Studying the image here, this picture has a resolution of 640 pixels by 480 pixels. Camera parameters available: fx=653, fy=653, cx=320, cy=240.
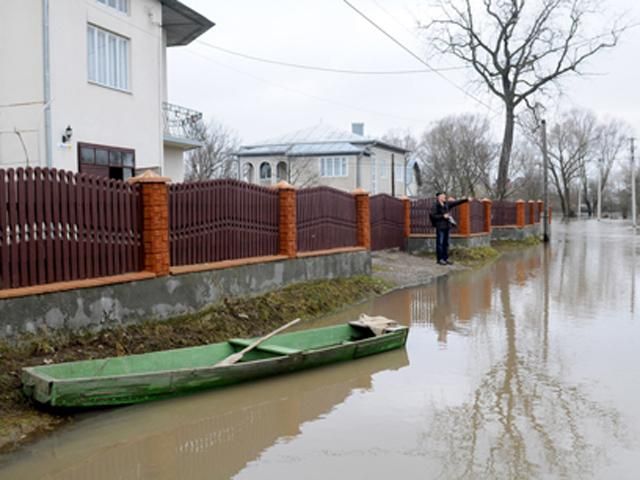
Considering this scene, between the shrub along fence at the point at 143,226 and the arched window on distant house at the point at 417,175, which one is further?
the arched window on distant house at the point at 417,175

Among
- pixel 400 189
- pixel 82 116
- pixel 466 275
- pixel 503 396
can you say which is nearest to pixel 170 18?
pixel 82 116

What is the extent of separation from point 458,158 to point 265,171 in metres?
14.6

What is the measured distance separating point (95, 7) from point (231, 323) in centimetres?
942

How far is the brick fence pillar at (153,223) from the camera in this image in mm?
8242

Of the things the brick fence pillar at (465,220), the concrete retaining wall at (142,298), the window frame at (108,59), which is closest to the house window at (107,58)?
the window frame at (108,59)

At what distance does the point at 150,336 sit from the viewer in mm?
7727

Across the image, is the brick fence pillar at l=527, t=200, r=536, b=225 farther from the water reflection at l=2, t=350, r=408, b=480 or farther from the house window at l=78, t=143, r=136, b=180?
the water reflection at l=2, t=350, r=408, b=480

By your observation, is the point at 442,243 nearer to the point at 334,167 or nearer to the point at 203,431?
the point at 203,431

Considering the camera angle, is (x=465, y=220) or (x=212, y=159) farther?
(x=212, y=159)

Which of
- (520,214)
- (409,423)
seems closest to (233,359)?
(409,423)

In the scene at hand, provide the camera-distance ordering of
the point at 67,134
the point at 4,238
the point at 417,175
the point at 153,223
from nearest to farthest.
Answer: the point at 4,238
the point at 153,223
the point at 67,134
the point at 417,175

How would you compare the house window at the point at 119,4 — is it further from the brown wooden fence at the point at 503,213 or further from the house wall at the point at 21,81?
the brown wooden fence at the point at 503,213

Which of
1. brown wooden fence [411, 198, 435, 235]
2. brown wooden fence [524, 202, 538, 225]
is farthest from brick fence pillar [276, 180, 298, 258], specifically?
brown wooden fence [524, 202, 538, 225]

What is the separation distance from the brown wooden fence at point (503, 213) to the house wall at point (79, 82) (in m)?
15.9
